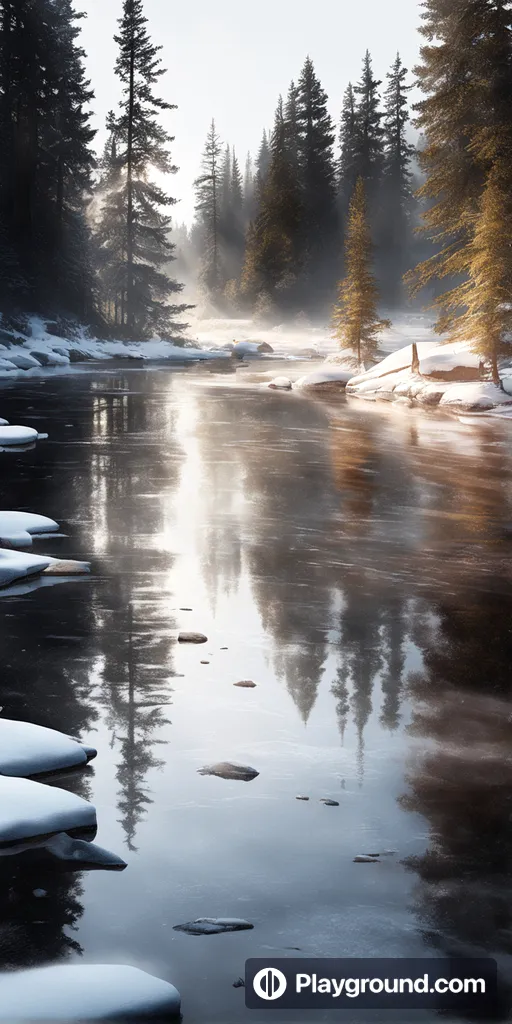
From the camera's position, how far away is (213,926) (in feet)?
13.5

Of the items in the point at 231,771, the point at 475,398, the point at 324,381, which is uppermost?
the point at 324,381

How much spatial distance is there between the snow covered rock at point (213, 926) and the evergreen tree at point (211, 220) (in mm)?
89475

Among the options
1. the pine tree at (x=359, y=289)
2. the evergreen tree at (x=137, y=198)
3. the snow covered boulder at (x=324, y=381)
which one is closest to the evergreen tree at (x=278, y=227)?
the evergreen tree at (x=137, y=198)

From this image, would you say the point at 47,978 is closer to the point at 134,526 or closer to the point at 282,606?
the point at 282,606

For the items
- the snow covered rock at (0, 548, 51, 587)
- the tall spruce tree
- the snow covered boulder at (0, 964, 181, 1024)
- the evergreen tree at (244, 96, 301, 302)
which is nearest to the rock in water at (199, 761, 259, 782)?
the snow covered boulder at (0, 964, 181, 1024)

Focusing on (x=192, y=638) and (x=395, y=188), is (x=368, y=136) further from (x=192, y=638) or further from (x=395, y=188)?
(x=192, y=638)

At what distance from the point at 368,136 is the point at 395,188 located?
479 centimetres

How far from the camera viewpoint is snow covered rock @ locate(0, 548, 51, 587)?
9516 mm

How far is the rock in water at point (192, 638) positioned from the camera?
7.93 metres

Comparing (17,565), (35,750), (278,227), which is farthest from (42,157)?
(35,750)

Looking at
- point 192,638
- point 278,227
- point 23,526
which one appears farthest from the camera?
point 278,227

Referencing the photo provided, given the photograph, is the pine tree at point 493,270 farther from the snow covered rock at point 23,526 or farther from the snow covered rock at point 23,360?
the snow covered rock at point 23,360

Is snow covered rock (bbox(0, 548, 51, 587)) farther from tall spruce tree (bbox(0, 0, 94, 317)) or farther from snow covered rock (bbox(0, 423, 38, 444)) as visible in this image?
tall spruce tree (bbox(0, 0, 94, 317))

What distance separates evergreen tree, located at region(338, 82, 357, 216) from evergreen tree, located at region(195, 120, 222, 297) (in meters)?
12.4
